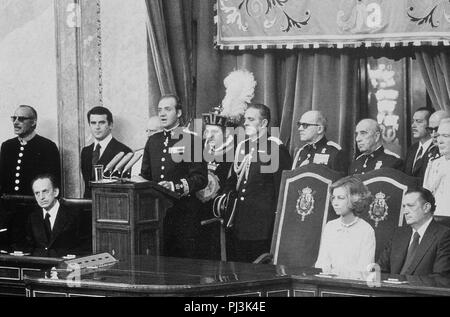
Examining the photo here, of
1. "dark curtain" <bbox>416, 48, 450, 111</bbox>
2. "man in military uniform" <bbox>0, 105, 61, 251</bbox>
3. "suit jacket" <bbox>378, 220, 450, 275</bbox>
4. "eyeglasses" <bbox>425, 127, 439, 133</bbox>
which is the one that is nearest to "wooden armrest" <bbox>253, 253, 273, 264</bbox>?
"suit jacket" <bbox>378, 220, 450, 275</bbox>

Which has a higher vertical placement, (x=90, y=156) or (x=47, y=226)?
(x=90, y=156)

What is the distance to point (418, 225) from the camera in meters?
5.91

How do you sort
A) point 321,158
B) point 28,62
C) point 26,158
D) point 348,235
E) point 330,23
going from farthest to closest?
point 28,62 < point 26,158 < point 330,23 < point 321,158 < point 348,235

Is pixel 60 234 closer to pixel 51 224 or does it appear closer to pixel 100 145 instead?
pixel 51 224

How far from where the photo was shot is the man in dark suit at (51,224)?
24.2 feet

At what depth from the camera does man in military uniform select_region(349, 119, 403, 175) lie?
6.84 meters

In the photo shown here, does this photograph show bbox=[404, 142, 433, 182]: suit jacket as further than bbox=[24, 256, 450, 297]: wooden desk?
Yes

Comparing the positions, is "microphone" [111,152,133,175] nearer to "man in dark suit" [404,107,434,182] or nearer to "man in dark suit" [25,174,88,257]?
"man in dark suit" [25,174,88,257]

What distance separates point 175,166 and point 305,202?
1.15 metres

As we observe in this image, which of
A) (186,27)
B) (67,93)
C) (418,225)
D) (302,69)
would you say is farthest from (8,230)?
(418,225)

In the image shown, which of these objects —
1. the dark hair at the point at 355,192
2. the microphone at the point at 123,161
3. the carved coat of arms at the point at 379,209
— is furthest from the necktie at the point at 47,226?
the carved coat of arms at the point at 379,209

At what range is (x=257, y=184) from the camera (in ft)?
24.4

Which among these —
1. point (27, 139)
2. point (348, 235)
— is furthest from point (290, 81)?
point (27, 139)

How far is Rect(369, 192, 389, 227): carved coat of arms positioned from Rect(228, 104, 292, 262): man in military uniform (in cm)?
109
